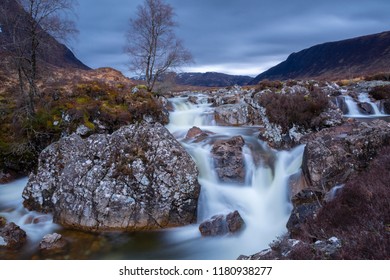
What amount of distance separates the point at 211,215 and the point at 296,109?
769cm

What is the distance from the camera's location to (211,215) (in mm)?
9445

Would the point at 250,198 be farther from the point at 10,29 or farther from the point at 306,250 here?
the point at 10,29

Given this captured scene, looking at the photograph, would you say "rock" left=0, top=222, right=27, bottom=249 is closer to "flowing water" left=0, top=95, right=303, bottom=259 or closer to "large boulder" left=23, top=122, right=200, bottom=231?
"flowing water" left=0, top=95, right=303, bottom=259

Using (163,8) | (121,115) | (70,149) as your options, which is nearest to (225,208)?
(70,149)

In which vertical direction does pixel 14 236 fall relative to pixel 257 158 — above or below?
below

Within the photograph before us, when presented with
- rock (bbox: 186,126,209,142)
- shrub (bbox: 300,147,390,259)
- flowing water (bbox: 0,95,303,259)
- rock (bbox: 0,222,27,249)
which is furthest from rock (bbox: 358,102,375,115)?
rock (bbox: 0,222,27,249)

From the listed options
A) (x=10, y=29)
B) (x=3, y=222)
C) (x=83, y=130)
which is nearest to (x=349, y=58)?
(x=83, y=130)

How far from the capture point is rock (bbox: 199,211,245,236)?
811 centimetres

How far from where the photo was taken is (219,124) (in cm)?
1980

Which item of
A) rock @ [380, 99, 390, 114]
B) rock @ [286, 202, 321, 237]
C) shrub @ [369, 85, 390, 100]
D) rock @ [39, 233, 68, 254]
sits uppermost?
shrub @ [369, 85, 390, 100]

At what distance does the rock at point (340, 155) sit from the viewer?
8.24 meters

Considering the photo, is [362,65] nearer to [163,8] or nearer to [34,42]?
[163,8]

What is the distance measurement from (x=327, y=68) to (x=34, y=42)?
167642 mm

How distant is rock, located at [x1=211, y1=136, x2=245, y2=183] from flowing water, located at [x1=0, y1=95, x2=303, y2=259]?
0.24 metres
